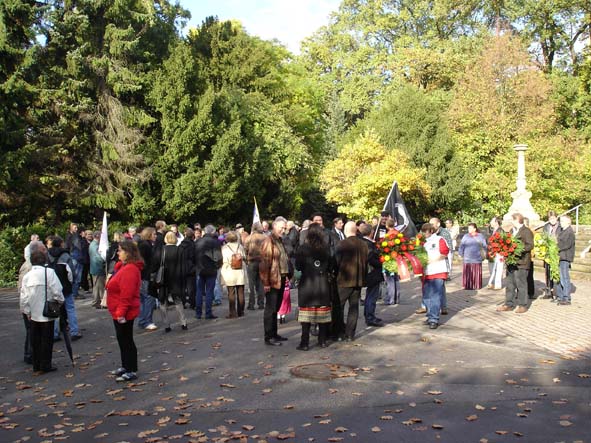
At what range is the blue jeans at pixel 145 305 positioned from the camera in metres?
12.5

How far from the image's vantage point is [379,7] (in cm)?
5325

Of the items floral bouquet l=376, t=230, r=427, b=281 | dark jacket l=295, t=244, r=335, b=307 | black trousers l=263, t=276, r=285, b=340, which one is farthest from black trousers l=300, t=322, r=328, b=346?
floral bouquet l=376, t=230, r=427, b=281

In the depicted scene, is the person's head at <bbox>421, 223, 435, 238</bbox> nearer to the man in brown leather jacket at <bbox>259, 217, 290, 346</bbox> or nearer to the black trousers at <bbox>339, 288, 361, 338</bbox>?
the black trousers at <bbox>339, 288, 361, 338</bbox>

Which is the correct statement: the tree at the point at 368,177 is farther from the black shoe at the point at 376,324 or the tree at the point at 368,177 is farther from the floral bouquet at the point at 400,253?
the black shoe at the point at 376,324

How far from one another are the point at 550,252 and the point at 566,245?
44 cm

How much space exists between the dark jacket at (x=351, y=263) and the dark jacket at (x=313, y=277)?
0.50 m

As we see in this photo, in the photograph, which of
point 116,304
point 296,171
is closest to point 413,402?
point 116,304

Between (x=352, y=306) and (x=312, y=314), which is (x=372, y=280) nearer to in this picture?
(x=352, y=306)

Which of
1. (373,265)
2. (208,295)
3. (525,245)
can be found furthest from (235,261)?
(525,245)

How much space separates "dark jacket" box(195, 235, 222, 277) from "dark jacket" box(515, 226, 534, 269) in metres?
6.19

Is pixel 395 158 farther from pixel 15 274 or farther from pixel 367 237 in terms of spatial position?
pixel 367 237

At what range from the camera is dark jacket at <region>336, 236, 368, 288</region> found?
1038 centimetres

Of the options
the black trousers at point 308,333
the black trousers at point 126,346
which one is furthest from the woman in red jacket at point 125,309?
the black trousers at point 308,333

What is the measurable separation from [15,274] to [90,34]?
15.4 meters
